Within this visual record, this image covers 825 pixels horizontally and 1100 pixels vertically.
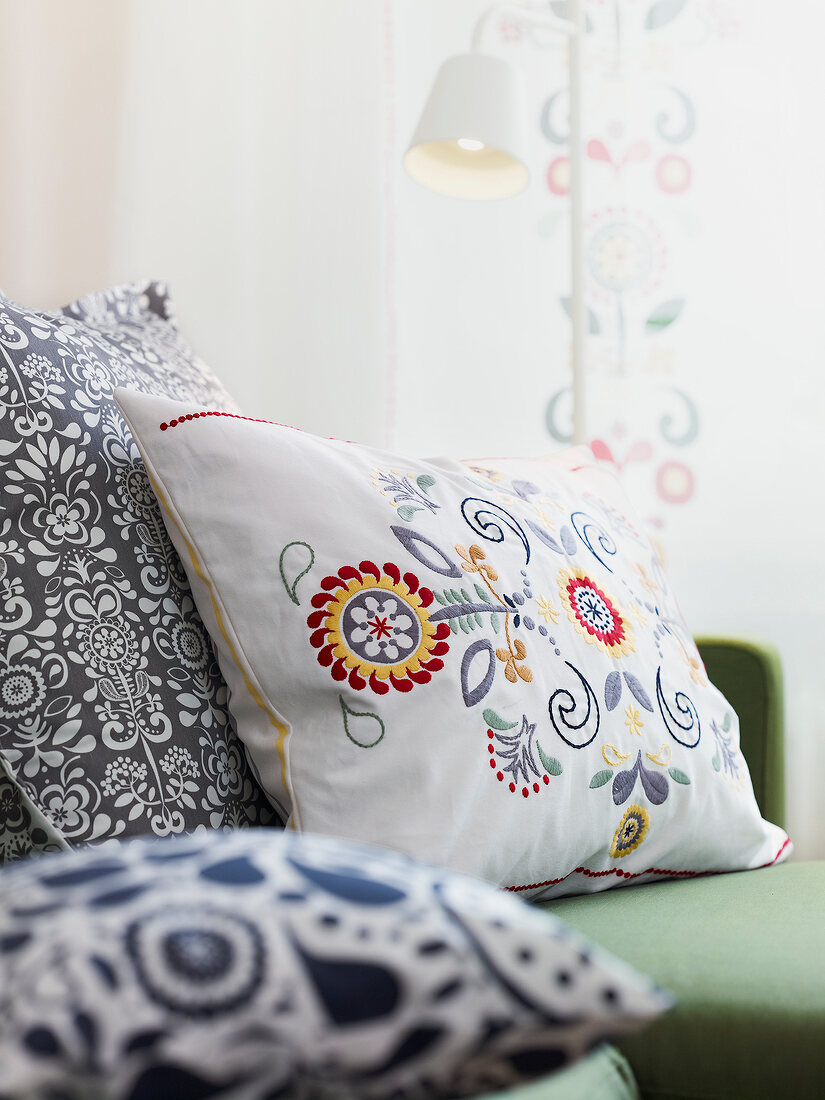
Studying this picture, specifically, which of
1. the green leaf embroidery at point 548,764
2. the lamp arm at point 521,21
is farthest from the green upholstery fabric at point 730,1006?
the lamp arm at point 521,21

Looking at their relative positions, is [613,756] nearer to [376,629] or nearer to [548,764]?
[548,764]

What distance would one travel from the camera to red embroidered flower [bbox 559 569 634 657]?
79 centimetres

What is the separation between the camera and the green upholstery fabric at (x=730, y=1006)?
52 centimetres

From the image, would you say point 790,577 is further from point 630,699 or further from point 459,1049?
point 459,1049

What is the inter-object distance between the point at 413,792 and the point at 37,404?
1.26 ft

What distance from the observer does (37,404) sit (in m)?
0.71

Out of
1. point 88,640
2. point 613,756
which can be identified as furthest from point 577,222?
point 88,640

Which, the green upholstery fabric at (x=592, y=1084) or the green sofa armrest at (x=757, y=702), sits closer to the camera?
the green upholstery fabric at (x=592, y=1084)

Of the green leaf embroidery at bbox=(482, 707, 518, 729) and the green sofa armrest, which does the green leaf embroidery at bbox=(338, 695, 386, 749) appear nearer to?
the green leaf embroidery at bbox=(482, 707, 518, 729)

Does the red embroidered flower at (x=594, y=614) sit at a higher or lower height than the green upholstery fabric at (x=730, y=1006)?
higher

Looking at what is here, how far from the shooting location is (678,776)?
2.57 ft

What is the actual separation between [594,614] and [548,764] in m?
0.15

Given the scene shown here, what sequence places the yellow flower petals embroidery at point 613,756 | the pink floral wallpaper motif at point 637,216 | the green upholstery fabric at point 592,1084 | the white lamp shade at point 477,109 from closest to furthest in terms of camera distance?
the green upholstery fabric at point 592,1084
the yellow flower petals embroidery at point 613,756
the white lamp shade at point 477,109
the pink floral wallpaper motif at point 637,216

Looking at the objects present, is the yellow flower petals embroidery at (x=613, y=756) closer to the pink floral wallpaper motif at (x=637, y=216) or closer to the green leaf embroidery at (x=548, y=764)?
the green leaf embroidery at (x=548, y=764)
